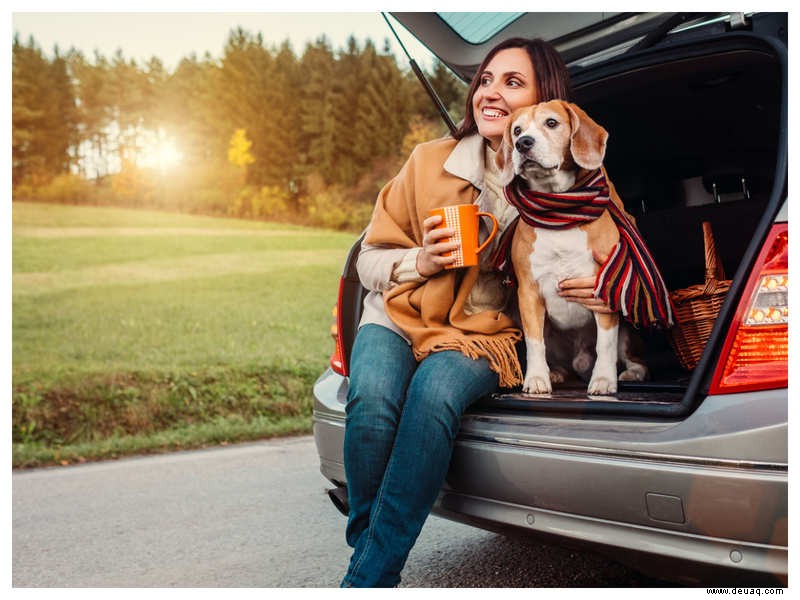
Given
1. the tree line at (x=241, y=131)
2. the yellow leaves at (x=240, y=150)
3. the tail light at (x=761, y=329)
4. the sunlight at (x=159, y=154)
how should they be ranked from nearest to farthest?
the tail light at (x=761, y=329) → the tree line at (x=241, y=131) → the sunlight at (x=159, y=154) → the yellow leaves at (x=240, y=150)

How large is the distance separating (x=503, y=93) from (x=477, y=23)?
46 cm

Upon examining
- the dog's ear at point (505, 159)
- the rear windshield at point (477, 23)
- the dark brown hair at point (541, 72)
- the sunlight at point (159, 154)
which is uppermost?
the sunlight at point (159, 154)

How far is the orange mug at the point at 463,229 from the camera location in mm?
2209

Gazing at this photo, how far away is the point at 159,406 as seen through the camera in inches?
236

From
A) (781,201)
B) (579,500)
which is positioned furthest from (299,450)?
(781,201)

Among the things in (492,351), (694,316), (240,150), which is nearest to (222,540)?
(492,351)

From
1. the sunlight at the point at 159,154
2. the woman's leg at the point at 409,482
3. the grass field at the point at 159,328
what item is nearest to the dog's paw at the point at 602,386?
the woman's leg at the point at 409,482

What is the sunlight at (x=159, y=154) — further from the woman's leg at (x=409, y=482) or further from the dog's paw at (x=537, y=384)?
the woman's leg at (x=409, y=482)

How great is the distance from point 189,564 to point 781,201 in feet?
8.19

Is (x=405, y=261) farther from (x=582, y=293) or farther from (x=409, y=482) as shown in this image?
(x=409, y=482)

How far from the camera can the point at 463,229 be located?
2.21 m

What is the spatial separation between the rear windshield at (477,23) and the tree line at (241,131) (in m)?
12.4

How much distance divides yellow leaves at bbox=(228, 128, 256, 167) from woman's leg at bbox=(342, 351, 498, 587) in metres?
13.8
